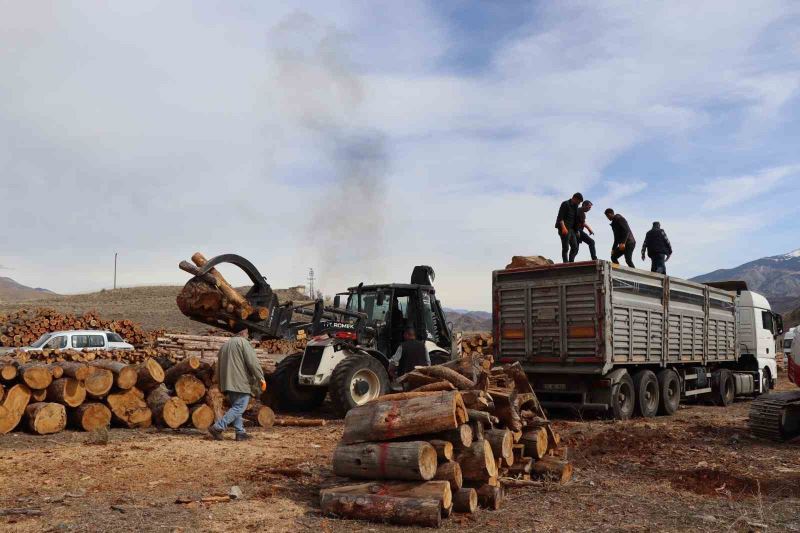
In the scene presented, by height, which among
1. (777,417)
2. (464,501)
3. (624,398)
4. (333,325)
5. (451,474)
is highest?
(333,325)

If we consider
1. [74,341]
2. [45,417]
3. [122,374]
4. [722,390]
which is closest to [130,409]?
[122,374]

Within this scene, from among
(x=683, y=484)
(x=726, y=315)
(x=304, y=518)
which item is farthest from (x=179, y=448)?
(x=726, y=315)

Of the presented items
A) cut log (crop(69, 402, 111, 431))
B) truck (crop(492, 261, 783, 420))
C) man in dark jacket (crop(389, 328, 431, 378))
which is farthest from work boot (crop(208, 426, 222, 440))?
truck (crop(492, 261, 783, 420))

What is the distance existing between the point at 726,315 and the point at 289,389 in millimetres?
10995

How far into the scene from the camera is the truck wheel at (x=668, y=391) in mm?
14012

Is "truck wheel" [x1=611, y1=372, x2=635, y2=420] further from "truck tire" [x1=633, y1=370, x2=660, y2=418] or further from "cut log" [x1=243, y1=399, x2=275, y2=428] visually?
"cut log" [x1=243, y1=399, x2=275, y2=428]

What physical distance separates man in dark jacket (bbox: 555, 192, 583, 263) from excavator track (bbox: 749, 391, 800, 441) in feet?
15.6

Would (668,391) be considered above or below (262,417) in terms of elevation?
above

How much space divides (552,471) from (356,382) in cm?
558

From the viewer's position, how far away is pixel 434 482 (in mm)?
6273

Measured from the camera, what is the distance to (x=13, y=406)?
34.7ft

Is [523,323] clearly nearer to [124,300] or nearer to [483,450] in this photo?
[483,450]

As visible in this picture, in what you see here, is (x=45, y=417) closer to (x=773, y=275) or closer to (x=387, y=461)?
(x=387, y=461)

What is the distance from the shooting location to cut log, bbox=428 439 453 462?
254 inches
